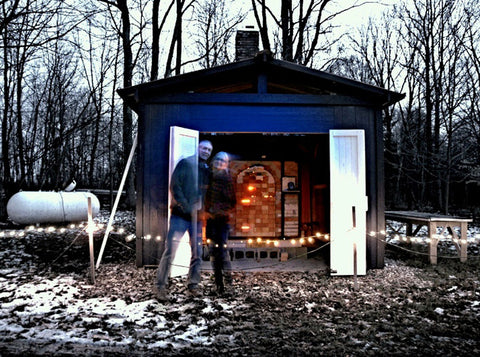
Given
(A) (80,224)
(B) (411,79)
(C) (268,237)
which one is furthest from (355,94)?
(B) (411,79)

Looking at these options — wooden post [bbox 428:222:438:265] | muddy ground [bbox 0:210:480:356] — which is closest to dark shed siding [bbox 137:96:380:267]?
muddy ground [bbox 0:210:480:356]

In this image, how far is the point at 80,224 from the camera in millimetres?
14516

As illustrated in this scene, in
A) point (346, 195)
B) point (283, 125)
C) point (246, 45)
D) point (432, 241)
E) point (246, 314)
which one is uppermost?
point (246, 45)

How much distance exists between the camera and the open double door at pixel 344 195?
6.56 m

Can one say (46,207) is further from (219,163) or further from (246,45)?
(219,163)

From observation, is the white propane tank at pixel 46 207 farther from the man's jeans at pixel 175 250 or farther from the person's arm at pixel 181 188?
the person's arm at pixel 181 188

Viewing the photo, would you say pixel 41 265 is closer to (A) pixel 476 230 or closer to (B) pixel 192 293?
(B) pixel 192 293

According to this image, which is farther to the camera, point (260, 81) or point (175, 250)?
point (260, 81)

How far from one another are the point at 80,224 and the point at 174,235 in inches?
421

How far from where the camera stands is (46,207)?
42.2ft

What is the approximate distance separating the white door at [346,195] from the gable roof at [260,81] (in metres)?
0.81

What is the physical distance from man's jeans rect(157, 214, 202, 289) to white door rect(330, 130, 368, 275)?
2.52 meters

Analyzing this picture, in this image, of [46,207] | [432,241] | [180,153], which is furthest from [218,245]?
[46,207]

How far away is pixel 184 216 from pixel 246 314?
1560mm
